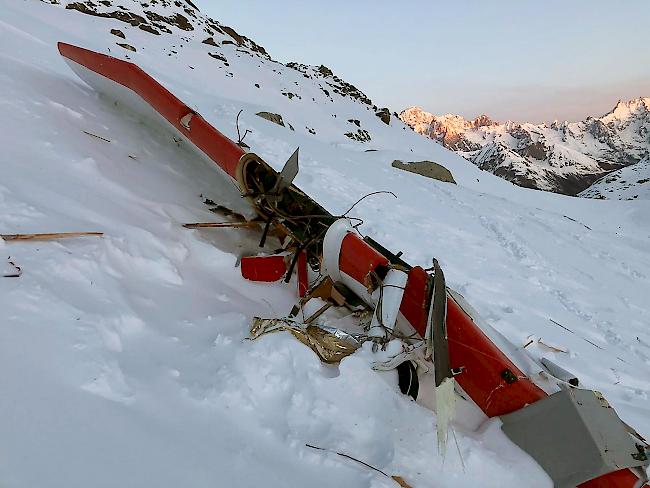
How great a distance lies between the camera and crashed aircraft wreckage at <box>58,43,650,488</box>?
209cm

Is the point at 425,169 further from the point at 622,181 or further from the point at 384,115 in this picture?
the point at 622,181

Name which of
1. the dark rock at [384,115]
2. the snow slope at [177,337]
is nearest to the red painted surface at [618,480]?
the snow slope at [177,337]

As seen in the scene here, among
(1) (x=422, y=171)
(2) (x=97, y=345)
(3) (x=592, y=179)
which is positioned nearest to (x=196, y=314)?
(2) (x=97, y=345)

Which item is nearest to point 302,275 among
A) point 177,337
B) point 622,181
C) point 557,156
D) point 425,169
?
point 177,337

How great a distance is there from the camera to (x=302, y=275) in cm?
338

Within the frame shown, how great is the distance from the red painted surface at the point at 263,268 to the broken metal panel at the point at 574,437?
1.76 meters

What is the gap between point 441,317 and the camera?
2.39m

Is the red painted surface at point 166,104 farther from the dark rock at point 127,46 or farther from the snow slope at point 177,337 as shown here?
the dark rock at point 127,46

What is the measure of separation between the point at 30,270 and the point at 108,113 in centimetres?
320

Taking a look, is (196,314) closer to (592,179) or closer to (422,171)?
(422,171)

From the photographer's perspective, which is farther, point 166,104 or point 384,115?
point 384,115

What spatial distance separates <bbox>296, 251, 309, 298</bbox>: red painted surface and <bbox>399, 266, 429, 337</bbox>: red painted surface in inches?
31.3

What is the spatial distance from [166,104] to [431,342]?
3528mm

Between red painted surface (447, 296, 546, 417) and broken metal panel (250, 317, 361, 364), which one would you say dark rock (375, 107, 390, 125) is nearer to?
red painted surface (447, 296, 546, 417)
